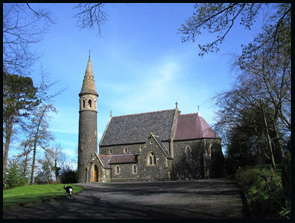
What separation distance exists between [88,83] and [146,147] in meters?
13.7

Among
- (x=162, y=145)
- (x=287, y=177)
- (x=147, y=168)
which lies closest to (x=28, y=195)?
(x=287, y=177)

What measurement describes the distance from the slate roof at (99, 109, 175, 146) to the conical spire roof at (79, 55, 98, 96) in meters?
6.08

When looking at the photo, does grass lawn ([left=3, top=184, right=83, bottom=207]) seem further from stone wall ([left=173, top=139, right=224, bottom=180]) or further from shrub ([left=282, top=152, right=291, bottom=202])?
stone wall ([left=173, top=139, right=224, bottom=180])

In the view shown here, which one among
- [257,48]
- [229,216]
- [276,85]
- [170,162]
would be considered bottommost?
[229,216]

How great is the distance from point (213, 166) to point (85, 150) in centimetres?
1772

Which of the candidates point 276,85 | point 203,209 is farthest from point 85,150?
point 203,209

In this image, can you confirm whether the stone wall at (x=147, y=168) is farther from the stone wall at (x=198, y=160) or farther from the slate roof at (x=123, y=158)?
the stone wall at (x=198, y=160)

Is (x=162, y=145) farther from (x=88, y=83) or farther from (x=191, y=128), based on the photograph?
(x=88, y=83)

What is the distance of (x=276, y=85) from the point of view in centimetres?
1512

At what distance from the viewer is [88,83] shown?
4012 centimetres

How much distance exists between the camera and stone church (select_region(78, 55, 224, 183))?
3419 cm

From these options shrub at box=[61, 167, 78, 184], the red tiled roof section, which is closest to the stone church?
the red tiled roof section

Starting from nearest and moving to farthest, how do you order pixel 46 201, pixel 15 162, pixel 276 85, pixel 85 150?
pixel 46 201
pixel 276 85
pixel 15 162
pixel 85 150

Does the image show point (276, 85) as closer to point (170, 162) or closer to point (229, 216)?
point (229, 216)
